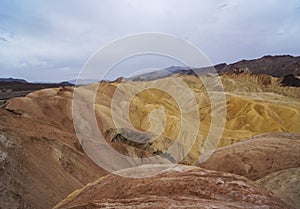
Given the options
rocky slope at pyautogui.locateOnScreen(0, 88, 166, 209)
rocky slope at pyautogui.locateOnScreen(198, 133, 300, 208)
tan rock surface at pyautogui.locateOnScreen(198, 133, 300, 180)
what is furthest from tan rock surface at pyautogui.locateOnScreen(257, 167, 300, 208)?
rocky slope at pyautogui.locateOnScreen(0, 88, 166, 209)

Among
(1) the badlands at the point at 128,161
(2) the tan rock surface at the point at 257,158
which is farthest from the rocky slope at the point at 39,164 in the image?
(2) the tan rock surface at the point at 257,158

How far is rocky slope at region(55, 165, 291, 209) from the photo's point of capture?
7.05 m

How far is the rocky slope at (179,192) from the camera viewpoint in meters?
7.05

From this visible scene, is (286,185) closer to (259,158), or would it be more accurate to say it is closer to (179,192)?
(259,158)

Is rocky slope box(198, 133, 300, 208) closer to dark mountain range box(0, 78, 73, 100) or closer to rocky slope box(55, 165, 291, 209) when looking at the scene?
rocky slope box(55, 165, 291, 209)

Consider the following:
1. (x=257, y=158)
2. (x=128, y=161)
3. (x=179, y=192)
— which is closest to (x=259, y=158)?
(x=257, y=158)

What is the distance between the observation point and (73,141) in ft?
65.0

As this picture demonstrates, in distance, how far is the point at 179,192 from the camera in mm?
7938

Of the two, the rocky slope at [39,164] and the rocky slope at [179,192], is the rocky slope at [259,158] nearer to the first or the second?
the rocky slope at [179,192]

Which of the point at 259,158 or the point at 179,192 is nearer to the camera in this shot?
the point at 179,192

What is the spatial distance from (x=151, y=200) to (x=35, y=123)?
13830 mm

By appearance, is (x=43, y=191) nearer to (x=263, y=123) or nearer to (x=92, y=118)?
(x=92, y=118)

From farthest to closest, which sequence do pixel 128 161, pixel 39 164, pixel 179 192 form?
pixel 128 161 < pixel 39 164 < pixel 179 192

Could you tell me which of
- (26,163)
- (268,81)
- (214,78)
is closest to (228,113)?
(214,78)
